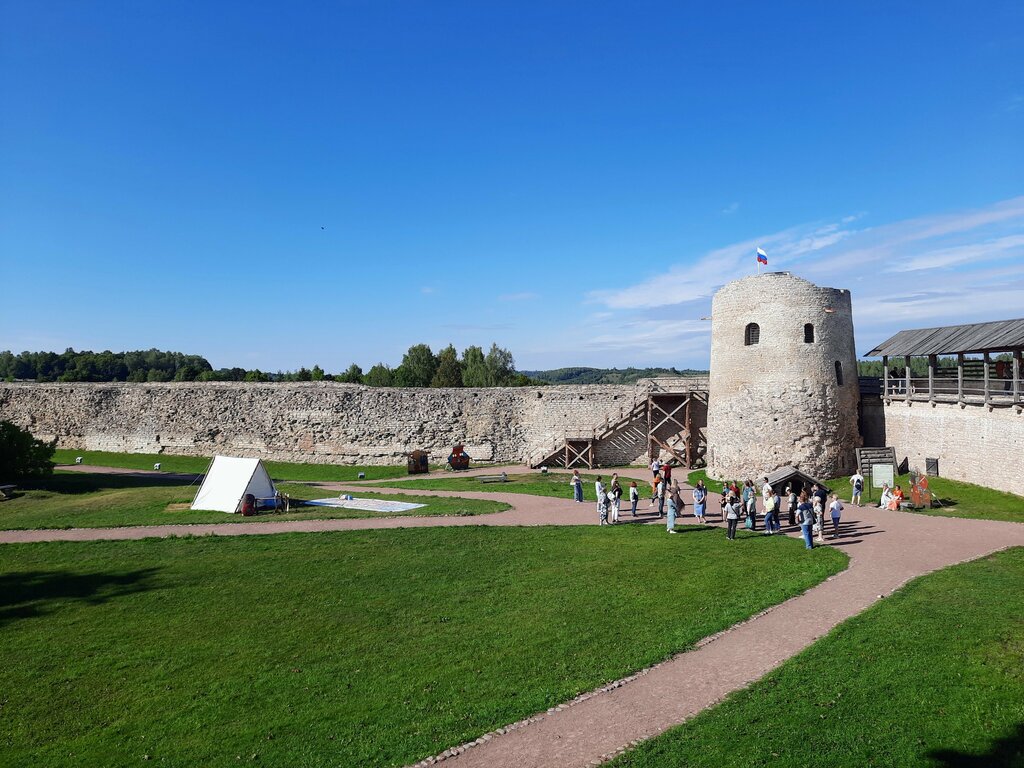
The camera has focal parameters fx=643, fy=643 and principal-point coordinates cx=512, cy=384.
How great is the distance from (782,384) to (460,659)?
57.1 feet

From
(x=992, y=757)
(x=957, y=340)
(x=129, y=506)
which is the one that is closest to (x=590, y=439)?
(x=957, y=340)

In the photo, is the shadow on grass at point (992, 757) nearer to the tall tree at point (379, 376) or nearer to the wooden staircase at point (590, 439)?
the wooden staircase at point (590, 439)

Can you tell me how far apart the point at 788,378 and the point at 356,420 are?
19171 mm

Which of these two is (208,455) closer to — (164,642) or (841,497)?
(164,642)

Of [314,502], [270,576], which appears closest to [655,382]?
[314,502]

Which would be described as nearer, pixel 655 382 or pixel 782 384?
pixel 782 384

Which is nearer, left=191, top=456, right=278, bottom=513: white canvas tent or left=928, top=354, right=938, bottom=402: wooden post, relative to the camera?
left=191, top=456, right=278, bottom=513: white canvas tent

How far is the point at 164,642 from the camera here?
8.90 meters

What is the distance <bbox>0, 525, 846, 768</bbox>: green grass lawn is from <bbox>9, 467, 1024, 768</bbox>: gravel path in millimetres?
321

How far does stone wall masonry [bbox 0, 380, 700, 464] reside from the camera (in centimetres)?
2962

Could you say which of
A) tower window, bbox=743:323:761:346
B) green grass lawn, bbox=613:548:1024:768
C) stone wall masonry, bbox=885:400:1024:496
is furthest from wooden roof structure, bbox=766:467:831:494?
green grass lawn, bbox=613:548:1024:768

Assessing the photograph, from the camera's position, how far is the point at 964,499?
58.0 ft

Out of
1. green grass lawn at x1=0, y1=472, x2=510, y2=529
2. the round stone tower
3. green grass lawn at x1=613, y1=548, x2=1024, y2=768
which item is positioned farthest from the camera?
the round stone tower

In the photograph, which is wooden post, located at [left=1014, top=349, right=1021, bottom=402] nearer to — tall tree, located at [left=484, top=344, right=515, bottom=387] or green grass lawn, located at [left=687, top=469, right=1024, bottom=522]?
green grass lawn, located at [left=687, top=469, right=1024, bottom=522]
